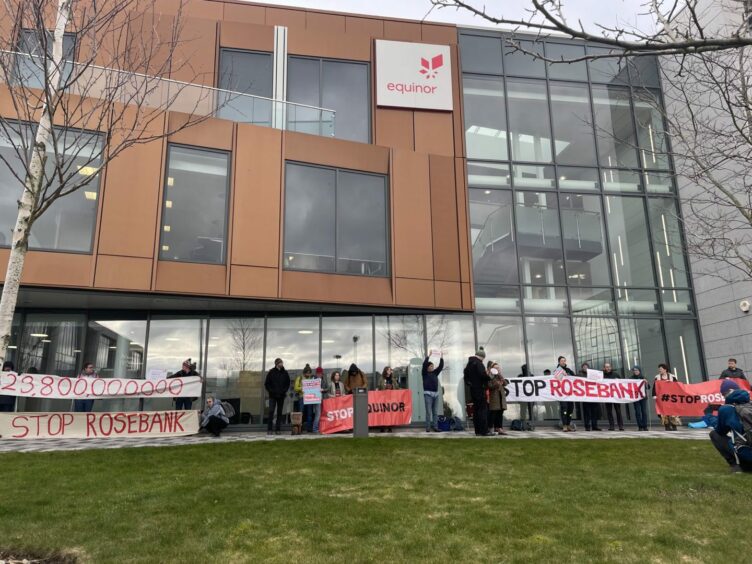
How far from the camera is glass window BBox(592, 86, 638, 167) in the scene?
1931 cm

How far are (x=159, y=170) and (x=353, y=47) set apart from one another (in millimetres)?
7978

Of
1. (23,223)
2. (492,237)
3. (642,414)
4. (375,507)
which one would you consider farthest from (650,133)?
(23,223)

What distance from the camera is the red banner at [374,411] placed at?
44.8 feet

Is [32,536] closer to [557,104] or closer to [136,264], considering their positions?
[136,264]

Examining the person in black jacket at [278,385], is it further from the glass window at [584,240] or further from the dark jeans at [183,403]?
the glass window at [584,240]

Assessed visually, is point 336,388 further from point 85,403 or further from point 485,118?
point 485,118

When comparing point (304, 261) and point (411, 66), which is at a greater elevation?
point (411, 66)

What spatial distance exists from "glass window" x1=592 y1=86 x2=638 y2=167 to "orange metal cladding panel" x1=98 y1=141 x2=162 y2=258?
1477 cm

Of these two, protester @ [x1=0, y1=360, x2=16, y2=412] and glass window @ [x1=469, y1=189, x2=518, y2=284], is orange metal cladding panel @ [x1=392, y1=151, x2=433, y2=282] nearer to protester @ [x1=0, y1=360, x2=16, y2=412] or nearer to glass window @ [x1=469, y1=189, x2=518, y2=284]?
glass window @ [x1=469, y1=189, x2=518, y2=284]

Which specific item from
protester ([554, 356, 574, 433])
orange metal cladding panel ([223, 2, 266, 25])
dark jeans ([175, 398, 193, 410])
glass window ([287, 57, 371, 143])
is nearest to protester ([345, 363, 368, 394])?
dark jeans ([175, 398, 193, 410])

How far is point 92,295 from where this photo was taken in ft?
45.4

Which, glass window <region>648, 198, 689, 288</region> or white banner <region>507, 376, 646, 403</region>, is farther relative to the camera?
glass window <region>648, 198, 689, 288</region>

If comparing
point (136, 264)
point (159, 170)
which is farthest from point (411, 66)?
point (136, 264)

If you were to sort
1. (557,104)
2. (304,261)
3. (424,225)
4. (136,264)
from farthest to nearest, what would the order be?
1. (557,104)
2. (424,225)
3. (304,261)
4. (136,264)
